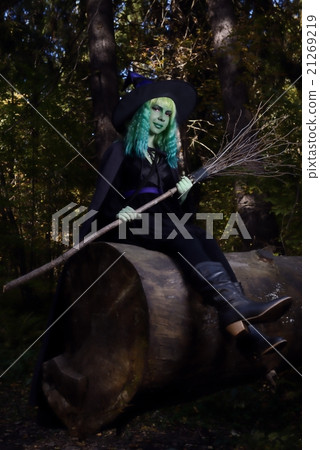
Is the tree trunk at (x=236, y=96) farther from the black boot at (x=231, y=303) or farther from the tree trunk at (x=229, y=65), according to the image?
the black boot at (x=231, y=303)

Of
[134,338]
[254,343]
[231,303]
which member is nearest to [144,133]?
[231,303]

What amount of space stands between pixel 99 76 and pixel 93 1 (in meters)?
1.19

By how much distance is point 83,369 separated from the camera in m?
3.45

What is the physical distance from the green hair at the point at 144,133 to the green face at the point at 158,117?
3 centimetres

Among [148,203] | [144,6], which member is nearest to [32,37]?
[144,6]

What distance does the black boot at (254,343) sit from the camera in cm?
327

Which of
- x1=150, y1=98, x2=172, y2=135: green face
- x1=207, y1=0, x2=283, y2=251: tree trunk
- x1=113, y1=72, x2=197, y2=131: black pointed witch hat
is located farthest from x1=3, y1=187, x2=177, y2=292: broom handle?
x1=207, y1=0, x2=283, y2=251: tree trunk

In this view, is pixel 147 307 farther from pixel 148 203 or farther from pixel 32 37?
pixel 32 37

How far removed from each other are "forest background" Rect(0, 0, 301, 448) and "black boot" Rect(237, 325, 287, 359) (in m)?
2.64

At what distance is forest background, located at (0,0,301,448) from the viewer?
23.3ft

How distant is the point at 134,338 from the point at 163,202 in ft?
4.08

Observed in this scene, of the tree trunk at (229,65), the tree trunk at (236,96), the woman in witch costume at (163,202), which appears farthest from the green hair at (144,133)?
the tree trunk at (229,65)

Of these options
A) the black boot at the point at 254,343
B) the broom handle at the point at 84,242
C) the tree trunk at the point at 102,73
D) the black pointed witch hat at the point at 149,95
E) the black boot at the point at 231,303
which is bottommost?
the black boot at the point at 254,343

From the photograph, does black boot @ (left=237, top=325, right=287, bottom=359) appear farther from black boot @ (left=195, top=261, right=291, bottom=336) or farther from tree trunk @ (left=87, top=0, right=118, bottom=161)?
tree trunk @ (left=87, top=0, right=118, bottom=161)
